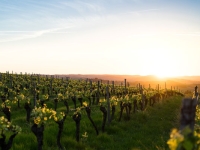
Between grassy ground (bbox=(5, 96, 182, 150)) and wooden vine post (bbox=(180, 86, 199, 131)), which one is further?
grassy ground (bbox=(5, 96, 182, 150))

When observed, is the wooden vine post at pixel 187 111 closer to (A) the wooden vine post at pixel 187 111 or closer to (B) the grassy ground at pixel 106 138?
(A) the wooden vine post at pixel 187 111

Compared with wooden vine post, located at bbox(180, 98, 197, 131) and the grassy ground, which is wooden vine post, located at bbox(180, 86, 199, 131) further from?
the grassy ground

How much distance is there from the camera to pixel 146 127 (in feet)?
67.9

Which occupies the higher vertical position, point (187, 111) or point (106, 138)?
point (187, 111)

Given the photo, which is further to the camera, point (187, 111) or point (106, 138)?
point (106, 138)

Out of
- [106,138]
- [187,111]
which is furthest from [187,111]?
[106,138]

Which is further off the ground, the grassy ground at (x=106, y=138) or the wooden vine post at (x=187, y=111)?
the wooden vine post at (x=187, y=111)

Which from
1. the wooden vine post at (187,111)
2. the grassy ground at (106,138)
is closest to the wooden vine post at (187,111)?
the wooden vine post at (187,111)

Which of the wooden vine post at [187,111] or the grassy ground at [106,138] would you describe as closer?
the wooden vine post at [187,111]

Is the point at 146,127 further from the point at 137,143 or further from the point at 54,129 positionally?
the point at 54,129

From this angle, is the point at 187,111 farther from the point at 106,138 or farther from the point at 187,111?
the point at 106,138

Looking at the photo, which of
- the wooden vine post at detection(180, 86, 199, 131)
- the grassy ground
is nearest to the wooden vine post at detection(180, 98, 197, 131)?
the wooden vine post at detection(180, 86, 199, 131)

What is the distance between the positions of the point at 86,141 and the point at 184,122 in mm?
11199

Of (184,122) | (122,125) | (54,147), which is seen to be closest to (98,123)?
(122,125)
